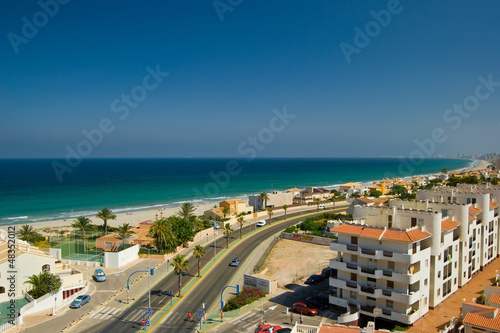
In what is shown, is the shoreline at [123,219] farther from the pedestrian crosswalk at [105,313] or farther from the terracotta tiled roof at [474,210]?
the terracotta tiled roof at [474,210]

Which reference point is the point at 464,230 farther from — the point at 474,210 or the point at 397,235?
the point at 397,235

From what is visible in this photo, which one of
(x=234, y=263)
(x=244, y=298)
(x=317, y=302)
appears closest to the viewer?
(x=317, y=302)

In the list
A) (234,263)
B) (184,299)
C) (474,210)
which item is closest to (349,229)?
(184,299)

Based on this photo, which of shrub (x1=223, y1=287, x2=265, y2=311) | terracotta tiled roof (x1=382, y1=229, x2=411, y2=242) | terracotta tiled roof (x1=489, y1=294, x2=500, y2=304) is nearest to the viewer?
terracotta tiled roof (x1=489, y1=294, x2=500, y2=304)

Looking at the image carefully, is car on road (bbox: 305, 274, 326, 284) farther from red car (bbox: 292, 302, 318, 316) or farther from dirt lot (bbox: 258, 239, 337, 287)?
red car (bbox: 292, 302, 318, 316)

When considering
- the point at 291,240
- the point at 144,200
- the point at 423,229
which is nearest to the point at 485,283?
the point at 423,229

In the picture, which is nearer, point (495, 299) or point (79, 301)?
point (495, 299)

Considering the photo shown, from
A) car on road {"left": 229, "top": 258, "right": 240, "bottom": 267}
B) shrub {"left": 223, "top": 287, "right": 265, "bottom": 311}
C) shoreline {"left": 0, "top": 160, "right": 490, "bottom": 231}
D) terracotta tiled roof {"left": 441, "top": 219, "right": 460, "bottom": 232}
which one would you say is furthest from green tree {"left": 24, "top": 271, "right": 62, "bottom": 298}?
terracotta tiled roof {"left": 441, "top": 219, "right": 460, "bottom": 232}
